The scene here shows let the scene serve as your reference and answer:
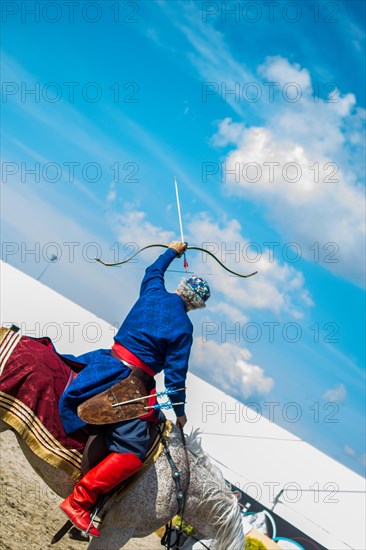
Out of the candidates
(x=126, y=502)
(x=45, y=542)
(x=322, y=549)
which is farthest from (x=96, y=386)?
(x=322, y=549)

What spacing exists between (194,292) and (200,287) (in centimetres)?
6

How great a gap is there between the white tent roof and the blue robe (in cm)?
690

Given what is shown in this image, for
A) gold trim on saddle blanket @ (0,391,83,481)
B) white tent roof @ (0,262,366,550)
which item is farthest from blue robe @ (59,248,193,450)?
white tent roof @ (0,262,366,550)

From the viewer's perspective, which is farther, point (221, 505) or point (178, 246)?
point (178, 246)

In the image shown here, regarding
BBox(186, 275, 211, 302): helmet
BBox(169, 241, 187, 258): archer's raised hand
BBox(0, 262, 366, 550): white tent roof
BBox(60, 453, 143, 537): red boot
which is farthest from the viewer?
BBox(0, 262, 366, 550): white tent roof

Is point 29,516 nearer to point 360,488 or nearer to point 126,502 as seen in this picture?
point 126,502

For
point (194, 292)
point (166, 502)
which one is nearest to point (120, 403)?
point (166, 502)

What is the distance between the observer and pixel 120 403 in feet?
13.3

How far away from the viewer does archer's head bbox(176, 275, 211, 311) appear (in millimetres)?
4445

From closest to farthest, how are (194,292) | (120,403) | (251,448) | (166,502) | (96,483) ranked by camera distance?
(96,483) → (120,403) → (166,502) → (194,292) → (251,448)

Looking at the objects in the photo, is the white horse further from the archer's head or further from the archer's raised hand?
the archer's raised hand

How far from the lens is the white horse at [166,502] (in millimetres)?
4113

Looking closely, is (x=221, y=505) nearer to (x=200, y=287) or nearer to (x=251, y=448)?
(x=200, y=287)

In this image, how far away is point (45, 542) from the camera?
579 cm
